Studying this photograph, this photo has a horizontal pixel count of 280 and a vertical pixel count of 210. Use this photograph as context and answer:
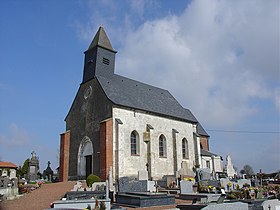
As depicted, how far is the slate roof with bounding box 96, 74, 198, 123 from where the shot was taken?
81.6ft

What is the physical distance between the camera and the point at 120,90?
86.2 feet

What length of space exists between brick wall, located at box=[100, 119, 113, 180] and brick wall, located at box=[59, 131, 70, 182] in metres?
6.06

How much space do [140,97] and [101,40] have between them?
273 inches

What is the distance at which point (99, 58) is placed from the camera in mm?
26797

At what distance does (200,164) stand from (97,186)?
580 inches

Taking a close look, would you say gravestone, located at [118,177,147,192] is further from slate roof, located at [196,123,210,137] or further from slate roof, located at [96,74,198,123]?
slate roof, located at [196,123,210,137]

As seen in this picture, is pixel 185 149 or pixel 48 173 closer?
pixel 185 149

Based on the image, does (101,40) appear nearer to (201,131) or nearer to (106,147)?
(106,147)

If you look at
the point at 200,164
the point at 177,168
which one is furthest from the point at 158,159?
the point at 200,164

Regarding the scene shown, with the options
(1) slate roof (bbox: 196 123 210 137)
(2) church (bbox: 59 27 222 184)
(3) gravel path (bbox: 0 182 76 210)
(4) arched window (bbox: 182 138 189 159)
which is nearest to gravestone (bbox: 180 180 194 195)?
(2) church (bbox: 59 27 222 184)

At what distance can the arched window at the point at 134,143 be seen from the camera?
23.8 m

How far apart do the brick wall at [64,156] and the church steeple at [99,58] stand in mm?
5951

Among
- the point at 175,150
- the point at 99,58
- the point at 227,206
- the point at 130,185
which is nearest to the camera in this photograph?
the point at 227,206

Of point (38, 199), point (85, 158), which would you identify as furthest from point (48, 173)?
point (38, 199)
